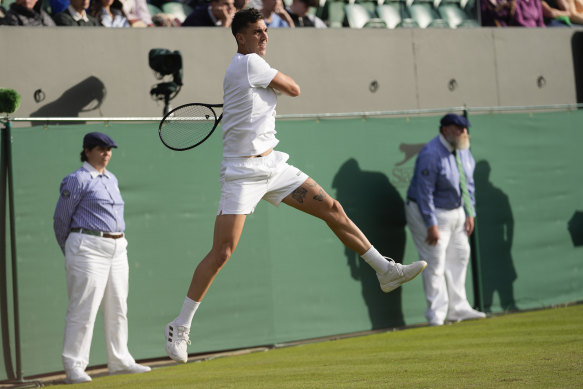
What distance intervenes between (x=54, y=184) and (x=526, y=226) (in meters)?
5.94

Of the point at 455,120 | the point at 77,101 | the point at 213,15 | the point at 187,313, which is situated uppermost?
the point at 213,15

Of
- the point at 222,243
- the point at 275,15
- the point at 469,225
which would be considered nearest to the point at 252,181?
the point at 222,243

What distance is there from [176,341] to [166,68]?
4683mm

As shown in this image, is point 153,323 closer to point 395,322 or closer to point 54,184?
point 54,184

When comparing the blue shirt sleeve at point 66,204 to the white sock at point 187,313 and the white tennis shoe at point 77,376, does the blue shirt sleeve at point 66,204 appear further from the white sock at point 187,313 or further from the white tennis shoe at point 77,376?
the white sock at point 187,313

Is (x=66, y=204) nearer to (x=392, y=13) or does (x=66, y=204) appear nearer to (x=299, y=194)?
(x=299, y=194)

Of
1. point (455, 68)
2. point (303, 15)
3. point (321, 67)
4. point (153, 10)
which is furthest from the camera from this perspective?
point (455, 68)

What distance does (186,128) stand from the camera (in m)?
7.00

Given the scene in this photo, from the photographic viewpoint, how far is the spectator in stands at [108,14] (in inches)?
438

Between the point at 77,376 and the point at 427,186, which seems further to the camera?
the point at 427,186

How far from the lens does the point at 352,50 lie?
12164mm

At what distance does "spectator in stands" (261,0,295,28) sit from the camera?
12.2m

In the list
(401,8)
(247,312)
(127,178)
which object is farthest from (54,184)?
(401,8)

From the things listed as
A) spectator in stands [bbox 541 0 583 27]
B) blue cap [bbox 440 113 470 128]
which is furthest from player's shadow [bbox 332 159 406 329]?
spectator in stands [bbox 541 0 583 27]
